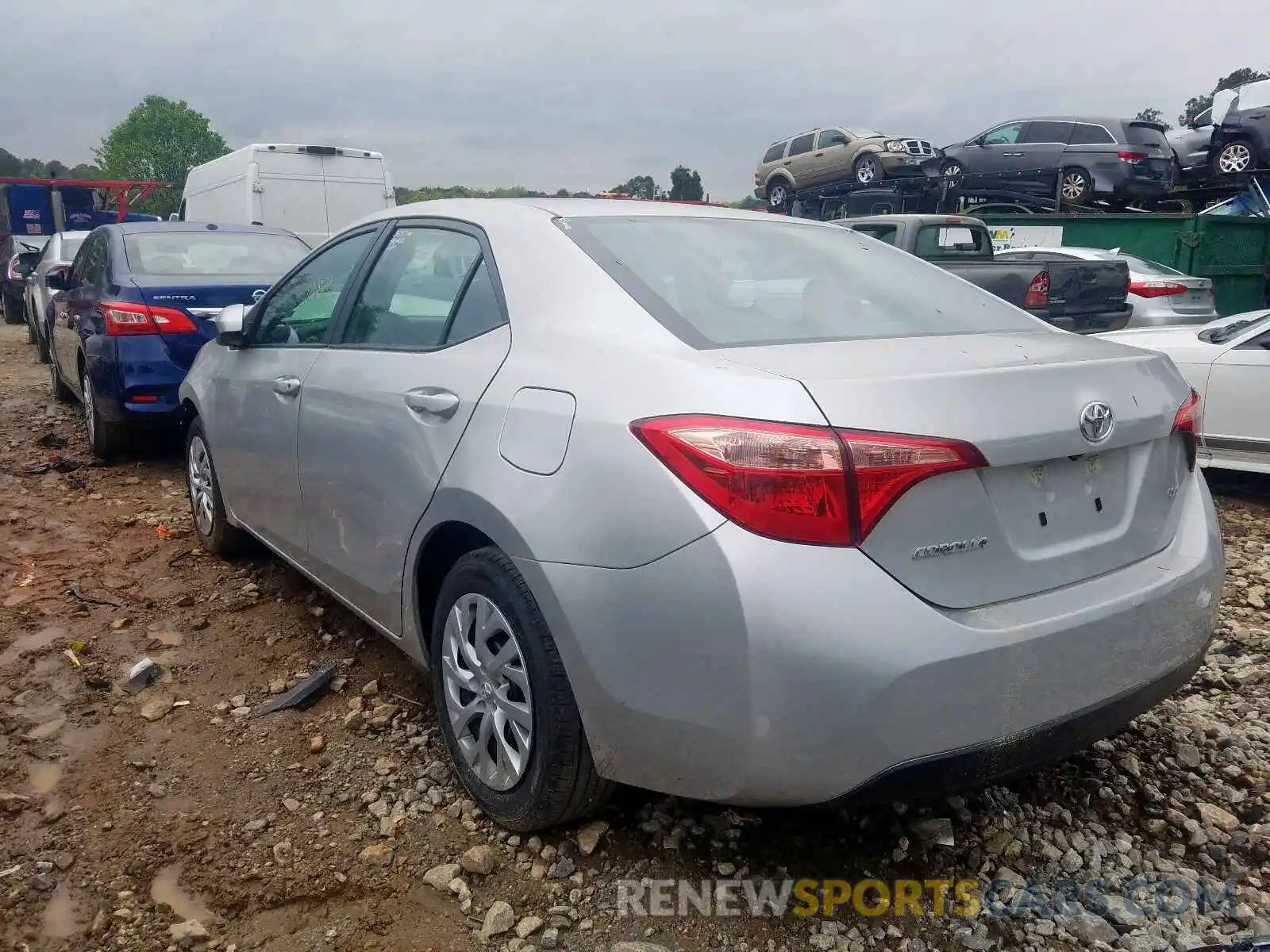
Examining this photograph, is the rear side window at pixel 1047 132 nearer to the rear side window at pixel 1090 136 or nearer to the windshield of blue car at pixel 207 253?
the rear side window at pixel 1090 136

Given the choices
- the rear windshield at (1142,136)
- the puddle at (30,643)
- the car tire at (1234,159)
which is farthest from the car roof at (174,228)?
the car tire at (1234,159)

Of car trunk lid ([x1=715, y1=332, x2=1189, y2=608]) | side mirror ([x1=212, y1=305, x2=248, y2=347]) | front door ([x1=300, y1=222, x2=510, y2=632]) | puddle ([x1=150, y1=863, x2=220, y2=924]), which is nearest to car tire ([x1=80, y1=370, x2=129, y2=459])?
side mirror ([x1=212, y1=305, x2=248, y2=347])

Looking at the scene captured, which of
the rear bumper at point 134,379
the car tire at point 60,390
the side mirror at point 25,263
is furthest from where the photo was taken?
the side mirror at point 25,263

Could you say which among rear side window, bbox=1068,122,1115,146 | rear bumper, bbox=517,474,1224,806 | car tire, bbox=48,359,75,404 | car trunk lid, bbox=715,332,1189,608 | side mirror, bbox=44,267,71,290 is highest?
rear side window, bbox=1068,122,1115,146

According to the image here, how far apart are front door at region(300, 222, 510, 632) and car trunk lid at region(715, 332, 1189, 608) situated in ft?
2.75

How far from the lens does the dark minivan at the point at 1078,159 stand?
14.6 metres

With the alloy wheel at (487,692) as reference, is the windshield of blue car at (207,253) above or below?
above

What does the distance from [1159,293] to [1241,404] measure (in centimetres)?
486

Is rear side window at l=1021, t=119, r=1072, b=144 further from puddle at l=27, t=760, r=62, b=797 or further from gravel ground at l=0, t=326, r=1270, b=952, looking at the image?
puddle at l=27, t=760, r=62, b=797

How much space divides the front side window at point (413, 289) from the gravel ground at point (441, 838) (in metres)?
1.23

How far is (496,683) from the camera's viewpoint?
2529 millimetres

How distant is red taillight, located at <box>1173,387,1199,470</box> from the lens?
248cm

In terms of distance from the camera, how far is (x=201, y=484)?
4832mm

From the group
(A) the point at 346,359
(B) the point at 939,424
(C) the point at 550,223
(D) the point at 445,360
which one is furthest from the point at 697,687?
(A) the point at 346,359
